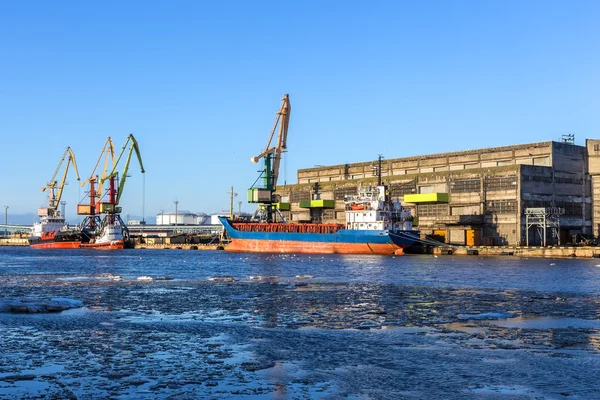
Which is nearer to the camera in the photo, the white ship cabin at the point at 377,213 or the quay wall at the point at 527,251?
the quay wall at the point at 527,251

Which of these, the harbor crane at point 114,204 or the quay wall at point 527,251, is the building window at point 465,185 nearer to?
→ the quay wall at point 527,251

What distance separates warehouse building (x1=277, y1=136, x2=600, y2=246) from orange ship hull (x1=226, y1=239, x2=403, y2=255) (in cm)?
1479

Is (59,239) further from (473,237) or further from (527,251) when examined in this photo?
(527,251)

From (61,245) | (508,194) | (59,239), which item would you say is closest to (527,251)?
(508,194)

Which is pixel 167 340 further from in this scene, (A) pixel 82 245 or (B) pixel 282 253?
(A) pixel 82 245

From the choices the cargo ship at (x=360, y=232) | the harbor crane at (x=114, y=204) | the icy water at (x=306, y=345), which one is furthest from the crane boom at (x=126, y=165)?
the icy water at (x=306, y=345)

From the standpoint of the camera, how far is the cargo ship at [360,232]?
103 m

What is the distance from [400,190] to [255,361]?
106 metres

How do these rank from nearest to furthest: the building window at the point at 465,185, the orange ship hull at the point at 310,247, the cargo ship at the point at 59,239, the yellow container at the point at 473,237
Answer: the orange ship hull at the point at 310,247
the yellow container at the point at 473,237
the building window at the point at 465,185
the cargo ship at the point at 59,239

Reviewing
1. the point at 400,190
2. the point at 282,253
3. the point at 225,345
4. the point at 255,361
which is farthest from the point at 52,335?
the point at 400,190

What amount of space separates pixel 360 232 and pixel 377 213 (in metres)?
3.78

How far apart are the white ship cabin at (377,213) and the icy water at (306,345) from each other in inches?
2406

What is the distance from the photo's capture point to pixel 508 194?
10656 cm

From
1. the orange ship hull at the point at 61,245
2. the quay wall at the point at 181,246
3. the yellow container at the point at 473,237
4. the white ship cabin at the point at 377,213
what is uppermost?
the white ship cabin at the point at 377,213
